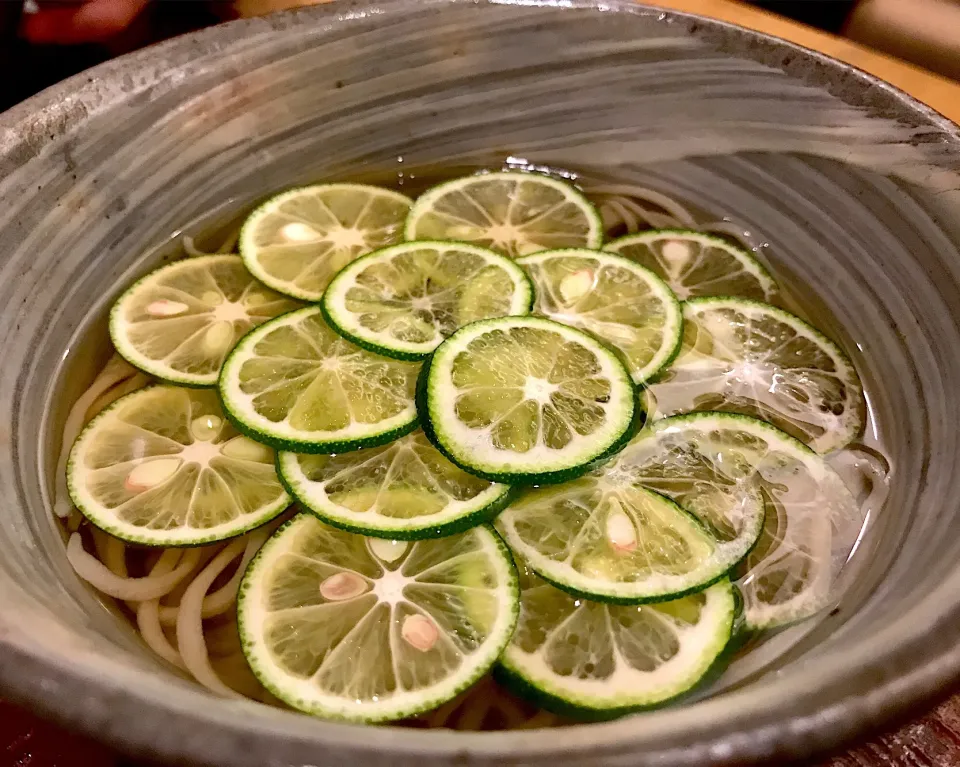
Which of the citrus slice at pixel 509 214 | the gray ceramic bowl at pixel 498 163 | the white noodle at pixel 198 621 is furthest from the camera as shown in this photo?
the citrus slice at pixel 509 214

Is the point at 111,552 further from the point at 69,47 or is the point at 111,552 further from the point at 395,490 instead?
the point at 69,47

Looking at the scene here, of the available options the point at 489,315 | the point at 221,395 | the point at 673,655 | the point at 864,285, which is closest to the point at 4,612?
the point at 221,395

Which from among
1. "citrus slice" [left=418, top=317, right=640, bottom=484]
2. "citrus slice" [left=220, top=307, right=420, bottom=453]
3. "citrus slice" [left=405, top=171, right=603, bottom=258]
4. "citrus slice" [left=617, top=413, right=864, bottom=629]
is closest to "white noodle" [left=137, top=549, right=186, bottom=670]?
"citrus slice" [left=220, top=307, right=420, bottom=453]

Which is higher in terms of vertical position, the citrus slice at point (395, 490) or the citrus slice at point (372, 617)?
the citrus slice at point (395, 490)

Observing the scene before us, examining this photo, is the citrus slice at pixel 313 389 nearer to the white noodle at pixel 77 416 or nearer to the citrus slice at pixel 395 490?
the citrus slice at pixel 395 490

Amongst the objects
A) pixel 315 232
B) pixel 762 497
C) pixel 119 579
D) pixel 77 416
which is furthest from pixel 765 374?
pixel 77 416

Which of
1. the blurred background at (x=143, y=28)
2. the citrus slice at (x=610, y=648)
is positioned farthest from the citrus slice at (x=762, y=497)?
the blurred background at (x=143, y=28)

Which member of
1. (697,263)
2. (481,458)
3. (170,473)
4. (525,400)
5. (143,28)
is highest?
(143,28)

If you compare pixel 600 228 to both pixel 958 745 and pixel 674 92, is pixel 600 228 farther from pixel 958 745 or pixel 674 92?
pixel 958 745

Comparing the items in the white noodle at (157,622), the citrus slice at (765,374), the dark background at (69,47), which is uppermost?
the dark background at (69,47)
